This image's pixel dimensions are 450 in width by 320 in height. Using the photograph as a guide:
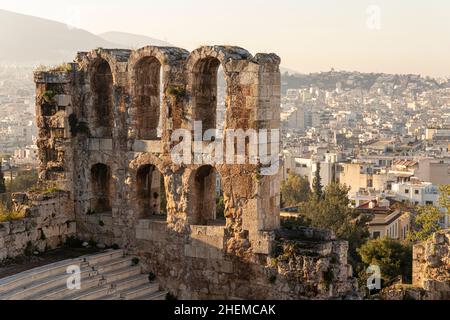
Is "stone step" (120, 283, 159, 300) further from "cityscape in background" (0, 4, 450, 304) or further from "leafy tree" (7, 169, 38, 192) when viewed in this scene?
"leafy tree" (7, 169, 38, 192)

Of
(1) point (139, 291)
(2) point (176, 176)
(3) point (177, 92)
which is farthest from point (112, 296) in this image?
(3) point (177, 92)

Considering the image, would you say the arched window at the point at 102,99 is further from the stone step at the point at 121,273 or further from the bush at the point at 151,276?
the bush at the point at 151,276

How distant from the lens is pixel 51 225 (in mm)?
20016

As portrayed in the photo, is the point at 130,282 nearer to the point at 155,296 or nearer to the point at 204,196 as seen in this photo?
the point at 155,296

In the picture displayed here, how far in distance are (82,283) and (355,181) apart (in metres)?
80.0

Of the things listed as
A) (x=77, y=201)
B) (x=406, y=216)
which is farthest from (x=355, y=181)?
Result: (x=77, y=201)

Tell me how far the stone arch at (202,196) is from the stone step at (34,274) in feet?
10.2

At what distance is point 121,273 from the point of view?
19.0 meters

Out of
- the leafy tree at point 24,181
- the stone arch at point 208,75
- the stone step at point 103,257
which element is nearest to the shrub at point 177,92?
the stone arch at point 208,75

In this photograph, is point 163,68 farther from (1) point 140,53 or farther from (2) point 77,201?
(2) point 77,201

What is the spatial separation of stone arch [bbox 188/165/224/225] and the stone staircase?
2.10m

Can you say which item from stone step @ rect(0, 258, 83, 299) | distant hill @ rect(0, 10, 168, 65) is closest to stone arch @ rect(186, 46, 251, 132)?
stone step @ rect(0, 258, 83, 299)

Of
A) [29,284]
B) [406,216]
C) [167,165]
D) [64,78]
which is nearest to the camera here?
[29,284]

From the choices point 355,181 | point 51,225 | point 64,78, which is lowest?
point 355,181
